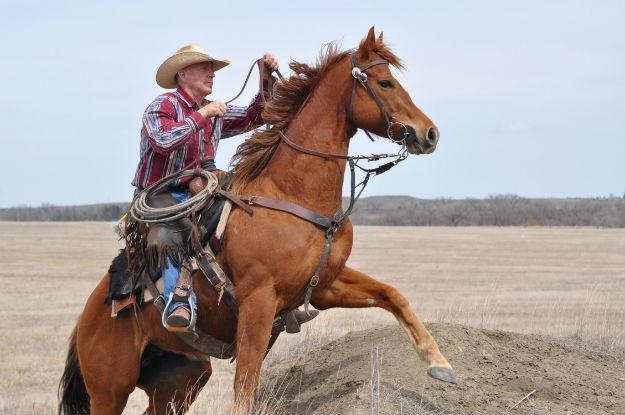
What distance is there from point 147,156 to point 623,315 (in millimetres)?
12307

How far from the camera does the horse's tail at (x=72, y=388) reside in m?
7.80

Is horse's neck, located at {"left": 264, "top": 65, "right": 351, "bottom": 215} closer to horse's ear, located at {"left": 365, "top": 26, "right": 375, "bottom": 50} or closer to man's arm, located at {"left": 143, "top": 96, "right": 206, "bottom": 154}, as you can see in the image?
horse's ear, located at {"left": 365, "top": 26, "right": 375, "bottom": 50}

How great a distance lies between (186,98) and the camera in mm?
7059

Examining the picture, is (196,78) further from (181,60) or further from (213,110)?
(213,110)

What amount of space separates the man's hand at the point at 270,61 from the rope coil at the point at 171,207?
1134 millimetres

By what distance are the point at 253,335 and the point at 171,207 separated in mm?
1218

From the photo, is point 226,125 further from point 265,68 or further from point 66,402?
point 66,402

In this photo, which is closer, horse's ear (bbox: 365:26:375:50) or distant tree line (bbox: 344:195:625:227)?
horse's ear (bbox: 365:26:375:50)

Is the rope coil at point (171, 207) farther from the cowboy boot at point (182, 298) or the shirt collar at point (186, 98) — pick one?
the shirt collar at point (186, 98)

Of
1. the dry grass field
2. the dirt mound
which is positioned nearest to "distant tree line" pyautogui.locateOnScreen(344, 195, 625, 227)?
the dry grass field

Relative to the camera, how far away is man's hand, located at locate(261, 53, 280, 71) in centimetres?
722

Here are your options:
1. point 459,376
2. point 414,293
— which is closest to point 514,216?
point 414,293

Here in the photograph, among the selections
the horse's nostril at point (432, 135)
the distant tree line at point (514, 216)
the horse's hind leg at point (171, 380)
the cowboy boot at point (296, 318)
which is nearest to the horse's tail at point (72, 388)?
the horse's hind leg at point (171, 380)

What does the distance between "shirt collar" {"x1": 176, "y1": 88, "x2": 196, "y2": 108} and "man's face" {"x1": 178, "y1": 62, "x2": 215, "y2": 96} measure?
49 millimetres
